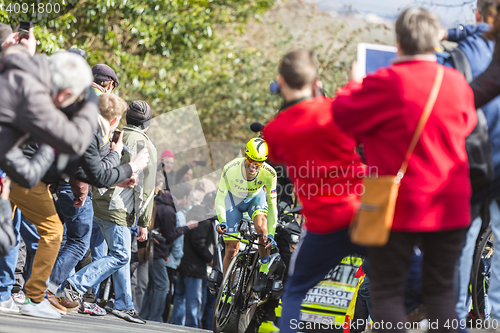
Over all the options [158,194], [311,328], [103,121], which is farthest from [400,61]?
[158,194]

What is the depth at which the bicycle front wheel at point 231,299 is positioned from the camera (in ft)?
22.1

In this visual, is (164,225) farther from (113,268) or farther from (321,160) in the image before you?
(321,160)

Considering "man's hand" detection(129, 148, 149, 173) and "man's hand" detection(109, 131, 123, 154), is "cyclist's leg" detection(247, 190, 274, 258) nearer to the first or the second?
"man's hand" detection(109, 131, 123, 154)

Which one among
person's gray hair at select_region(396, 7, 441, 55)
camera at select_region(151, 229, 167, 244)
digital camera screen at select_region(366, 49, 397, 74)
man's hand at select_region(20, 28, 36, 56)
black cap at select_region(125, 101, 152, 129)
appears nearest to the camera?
person's gray hair at select_region(396, 7, 441, 55)

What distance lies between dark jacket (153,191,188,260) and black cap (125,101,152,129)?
304 centimetres

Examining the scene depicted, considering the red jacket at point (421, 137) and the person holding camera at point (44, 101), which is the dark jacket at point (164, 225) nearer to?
the person holding camera at point (44, 101)

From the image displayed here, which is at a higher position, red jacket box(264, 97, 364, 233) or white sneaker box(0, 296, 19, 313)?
red jacket box(264, 97, 364, 233)

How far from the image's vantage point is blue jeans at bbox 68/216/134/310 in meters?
5.91

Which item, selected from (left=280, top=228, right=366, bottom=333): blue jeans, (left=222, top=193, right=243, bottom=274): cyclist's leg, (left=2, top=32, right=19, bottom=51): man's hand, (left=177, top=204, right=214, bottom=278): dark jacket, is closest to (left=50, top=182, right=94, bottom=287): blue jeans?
(left=2, top=32, right=19, bottom=51): man's hand

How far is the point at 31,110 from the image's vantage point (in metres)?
3.30

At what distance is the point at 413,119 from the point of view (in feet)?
9.50

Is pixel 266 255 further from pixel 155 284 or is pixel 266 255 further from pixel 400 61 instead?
pixel 400 61

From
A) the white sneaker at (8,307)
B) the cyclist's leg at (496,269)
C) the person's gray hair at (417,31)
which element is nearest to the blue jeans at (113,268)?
the white sneaker at (8,307)

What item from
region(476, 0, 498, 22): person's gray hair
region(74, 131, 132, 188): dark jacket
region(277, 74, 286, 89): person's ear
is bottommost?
region(74, 131, 132, 188): dark jacket
